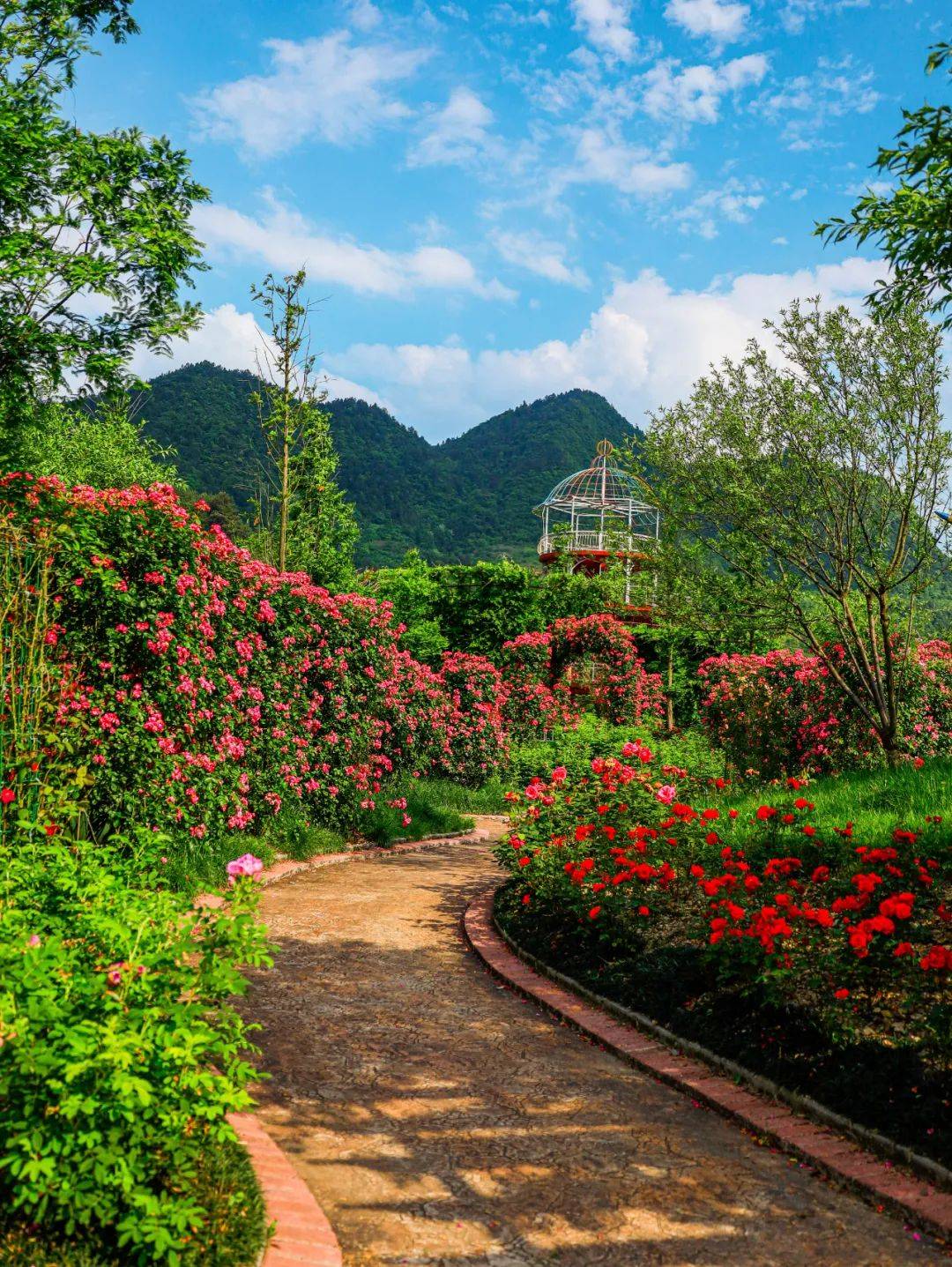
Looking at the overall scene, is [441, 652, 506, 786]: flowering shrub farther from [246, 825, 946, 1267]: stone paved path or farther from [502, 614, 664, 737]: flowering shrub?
[246, 825, 946, 1267]: stone paved path

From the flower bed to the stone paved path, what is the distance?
0.46 metres

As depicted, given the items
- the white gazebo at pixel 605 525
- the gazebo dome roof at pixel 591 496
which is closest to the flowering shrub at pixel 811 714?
the white gazebo at pixel 605 525

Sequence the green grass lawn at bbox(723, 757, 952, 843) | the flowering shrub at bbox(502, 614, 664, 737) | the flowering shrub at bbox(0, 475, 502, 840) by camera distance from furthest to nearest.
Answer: the flowering shrub at bbox(502, 614, 664, 737)
the flowering shrub at bbox(0, 475, 502, 840)
the green grass lawn at bbox(723, 757, 952, 843)

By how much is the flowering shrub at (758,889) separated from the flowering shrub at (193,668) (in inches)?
106

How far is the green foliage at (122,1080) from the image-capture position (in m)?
2.40

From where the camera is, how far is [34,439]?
2312 cm

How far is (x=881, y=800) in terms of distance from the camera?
7.28 metres

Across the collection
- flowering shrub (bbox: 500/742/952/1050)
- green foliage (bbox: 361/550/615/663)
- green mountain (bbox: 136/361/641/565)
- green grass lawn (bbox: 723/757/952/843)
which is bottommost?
flowering shrub (bbox: 500/742/952/1050)

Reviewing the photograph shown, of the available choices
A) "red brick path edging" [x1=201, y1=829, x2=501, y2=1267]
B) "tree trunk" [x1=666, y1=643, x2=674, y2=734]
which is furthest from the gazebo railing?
"red brick path edging" [x1=201, y1=829, x2=501, y2=1267]

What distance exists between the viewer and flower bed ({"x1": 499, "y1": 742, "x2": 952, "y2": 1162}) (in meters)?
3.83

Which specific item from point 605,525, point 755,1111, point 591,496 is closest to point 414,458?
point 591,496

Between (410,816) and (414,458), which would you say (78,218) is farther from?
(414,458)

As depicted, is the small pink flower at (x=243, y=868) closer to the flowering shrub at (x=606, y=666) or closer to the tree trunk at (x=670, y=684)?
the flowering shrub at (x=606, y=666)

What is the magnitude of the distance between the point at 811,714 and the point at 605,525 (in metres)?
8.90
